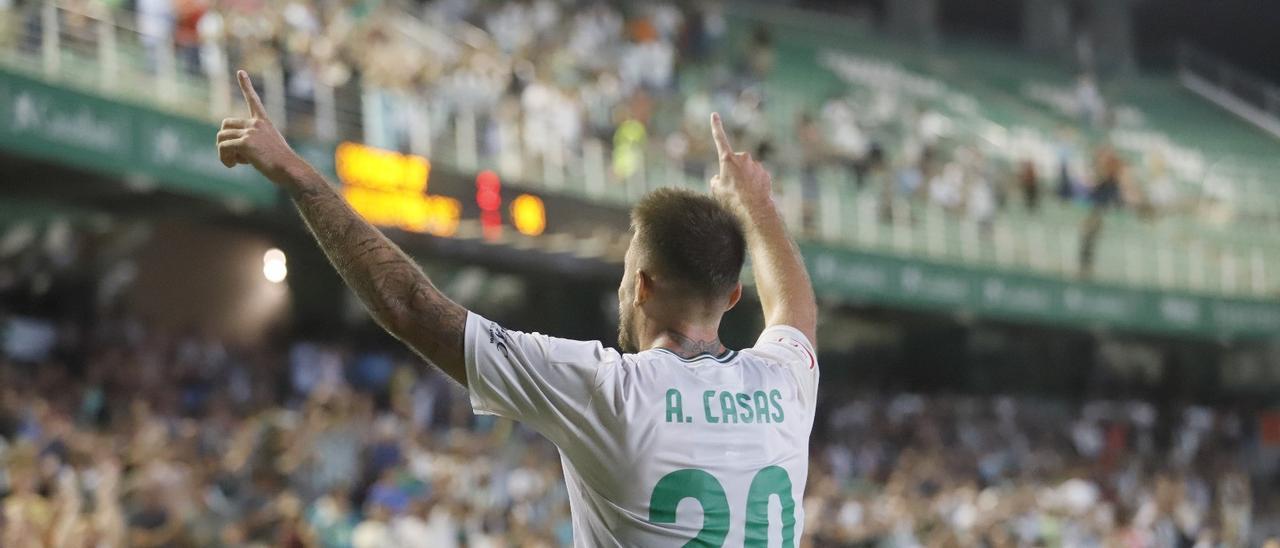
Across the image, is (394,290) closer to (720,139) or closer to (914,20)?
(720,139)

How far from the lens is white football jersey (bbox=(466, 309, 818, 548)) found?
2.65 metres

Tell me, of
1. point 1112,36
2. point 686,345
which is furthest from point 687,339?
point 1112,36

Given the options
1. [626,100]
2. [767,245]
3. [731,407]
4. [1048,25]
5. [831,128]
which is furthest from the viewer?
[1048,25]

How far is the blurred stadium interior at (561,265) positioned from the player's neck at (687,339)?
576 centimetres

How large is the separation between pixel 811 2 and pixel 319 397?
2111 centimetres

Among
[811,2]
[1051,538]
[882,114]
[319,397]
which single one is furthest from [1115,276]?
[319,397]

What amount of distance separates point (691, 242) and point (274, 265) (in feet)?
40.6

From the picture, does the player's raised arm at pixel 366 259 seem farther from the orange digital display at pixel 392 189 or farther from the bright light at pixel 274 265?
the bright light at pixel 274 265

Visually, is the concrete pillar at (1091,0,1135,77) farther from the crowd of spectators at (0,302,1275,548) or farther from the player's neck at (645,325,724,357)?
the player's neck at (645,325,724,357)

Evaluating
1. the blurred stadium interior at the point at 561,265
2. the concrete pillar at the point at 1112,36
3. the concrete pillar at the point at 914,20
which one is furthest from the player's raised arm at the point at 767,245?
the concrete pillar at the point at 1112,36

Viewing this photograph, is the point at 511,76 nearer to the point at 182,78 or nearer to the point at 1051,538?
the point at 182,78

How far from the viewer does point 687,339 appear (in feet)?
9.32

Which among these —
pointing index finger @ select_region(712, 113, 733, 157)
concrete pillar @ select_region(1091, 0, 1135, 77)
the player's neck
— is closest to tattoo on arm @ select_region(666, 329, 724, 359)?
the player's neck

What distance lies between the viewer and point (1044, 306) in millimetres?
21188
